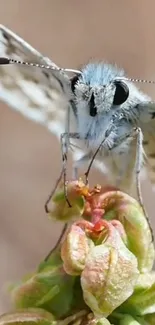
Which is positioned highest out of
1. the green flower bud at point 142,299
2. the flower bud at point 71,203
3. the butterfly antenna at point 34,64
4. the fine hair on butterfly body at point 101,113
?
the butterfly antenna at point 34,64

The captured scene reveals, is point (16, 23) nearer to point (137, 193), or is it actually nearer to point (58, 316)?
point (137, 193)

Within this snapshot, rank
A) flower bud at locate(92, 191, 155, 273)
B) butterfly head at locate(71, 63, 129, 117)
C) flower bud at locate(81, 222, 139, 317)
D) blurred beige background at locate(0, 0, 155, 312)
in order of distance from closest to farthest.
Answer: flower bud at locate(81, 222, 139, 317)
flower bud at locate(92, 191, 155, 273)
butterfly head at locate(71, 63, 129, 117)
blurred beige background at locate(0, 0, 155, 312)

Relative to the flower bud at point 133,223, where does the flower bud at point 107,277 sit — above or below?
below

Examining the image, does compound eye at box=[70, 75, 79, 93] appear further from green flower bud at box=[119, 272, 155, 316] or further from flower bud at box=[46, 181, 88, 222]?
green flower bud at box=[119, 272, 155, 316]

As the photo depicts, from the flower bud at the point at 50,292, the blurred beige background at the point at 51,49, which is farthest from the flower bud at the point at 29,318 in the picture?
the blurred beige background at the point at 51,49

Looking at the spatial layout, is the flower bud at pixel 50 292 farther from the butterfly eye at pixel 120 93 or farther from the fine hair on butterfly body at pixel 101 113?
the butterfly eye at pixel 120 93

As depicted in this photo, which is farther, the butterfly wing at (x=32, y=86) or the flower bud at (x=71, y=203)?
the butterfly wing at (x=32, y=86)

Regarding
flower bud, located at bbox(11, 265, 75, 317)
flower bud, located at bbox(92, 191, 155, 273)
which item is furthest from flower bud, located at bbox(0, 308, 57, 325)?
flower bud, located at bbox(92, 191, 155, 273)
